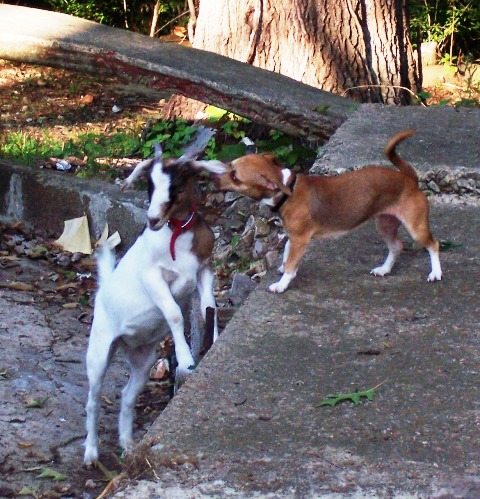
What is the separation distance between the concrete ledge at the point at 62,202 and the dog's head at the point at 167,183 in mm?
3212

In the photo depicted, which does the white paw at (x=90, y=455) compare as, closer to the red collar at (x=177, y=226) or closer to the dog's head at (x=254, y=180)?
the red collar at (x=177, y=226)

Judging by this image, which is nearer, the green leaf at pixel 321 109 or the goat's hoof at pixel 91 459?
the goat's hoof at pixel 91 459

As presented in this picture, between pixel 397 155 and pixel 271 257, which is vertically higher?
pixel 397 155

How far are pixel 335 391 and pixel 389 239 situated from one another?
4.49 feet

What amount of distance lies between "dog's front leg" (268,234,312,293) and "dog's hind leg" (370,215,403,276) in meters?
0.42

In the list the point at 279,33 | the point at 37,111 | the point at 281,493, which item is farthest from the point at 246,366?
the point at 37,111

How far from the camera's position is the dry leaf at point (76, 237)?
7.43 meters

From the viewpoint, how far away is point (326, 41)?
25.0 ft

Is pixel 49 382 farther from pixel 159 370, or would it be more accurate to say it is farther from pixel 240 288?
pixel 240 288

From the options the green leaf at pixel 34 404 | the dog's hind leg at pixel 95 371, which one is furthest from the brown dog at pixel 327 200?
the green leaf at pixel 34 404

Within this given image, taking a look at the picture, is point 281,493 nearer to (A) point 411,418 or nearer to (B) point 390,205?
(A) point 411,418

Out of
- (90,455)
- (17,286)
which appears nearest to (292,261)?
(90,455)

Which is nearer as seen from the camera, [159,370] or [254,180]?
[254,180]

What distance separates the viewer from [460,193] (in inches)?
215
